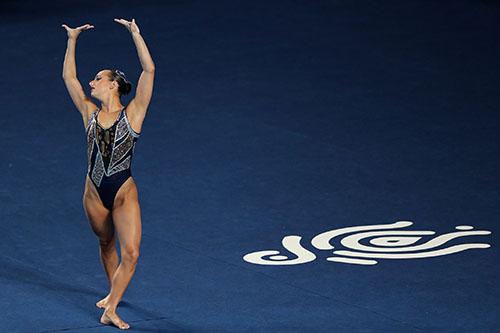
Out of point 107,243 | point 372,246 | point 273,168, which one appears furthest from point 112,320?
point 273,168

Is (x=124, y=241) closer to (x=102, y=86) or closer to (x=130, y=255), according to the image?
(x=130, y=255)

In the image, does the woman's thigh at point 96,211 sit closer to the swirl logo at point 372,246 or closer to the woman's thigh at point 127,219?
the woman's thigh at point 127,219

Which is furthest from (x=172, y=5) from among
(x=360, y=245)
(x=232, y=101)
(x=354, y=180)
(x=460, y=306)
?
(x=460, y=306)

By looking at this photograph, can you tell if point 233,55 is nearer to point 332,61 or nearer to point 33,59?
point 332,61

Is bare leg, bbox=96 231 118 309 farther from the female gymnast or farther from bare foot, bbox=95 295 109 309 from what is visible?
the female gymnast

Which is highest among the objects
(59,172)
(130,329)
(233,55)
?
(233,55)

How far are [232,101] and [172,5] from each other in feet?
12.9

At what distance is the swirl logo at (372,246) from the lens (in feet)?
30.7

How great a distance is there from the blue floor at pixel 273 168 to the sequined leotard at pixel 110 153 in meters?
0.83

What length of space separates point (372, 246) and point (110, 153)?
7.75 feet

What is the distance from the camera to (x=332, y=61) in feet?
47.2

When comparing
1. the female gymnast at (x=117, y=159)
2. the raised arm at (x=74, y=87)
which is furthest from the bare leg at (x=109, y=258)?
the raised arm at (x=74, y=87)

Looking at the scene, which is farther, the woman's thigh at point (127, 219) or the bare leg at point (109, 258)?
the bare leg at point (109, 258)

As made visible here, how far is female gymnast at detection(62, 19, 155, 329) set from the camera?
26.6 ft
